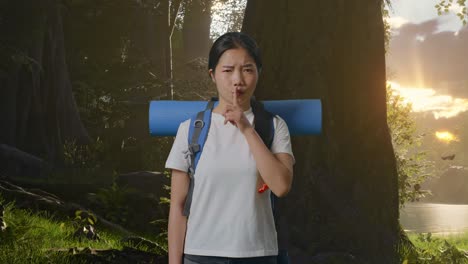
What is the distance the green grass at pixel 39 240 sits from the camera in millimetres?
6242

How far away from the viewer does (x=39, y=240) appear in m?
7.30

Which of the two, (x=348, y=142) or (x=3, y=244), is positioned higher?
(x=348, y=142)

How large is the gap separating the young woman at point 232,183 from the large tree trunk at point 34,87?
15937 millimetres

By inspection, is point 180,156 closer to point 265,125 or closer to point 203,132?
point 203,132

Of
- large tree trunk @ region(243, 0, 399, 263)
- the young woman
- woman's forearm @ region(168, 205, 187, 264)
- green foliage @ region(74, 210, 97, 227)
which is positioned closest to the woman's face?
the young woman

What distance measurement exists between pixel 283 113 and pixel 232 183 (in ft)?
1.63

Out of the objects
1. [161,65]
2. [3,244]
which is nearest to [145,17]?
[161,65]

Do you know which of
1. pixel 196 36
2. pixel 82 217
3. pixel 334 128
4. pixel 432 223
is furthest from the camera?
pixel 196 36

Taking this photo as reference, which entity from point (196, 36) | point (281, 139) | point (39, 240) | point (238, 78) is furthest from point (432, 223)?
point (238, 78)

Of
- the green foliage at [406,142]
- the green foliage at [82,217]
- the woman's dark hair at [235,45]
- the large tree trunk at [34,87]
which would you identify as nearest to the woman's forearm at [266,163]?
the woman's dark hair at [235,45]

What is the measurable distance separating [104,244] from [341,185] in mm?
2832

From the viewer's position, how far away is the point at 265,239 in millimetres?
3039

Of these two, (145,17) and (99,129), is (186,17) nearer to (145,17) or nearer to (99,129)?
(145,17)

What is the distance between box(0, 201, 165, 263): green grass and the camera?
6.24 meters
